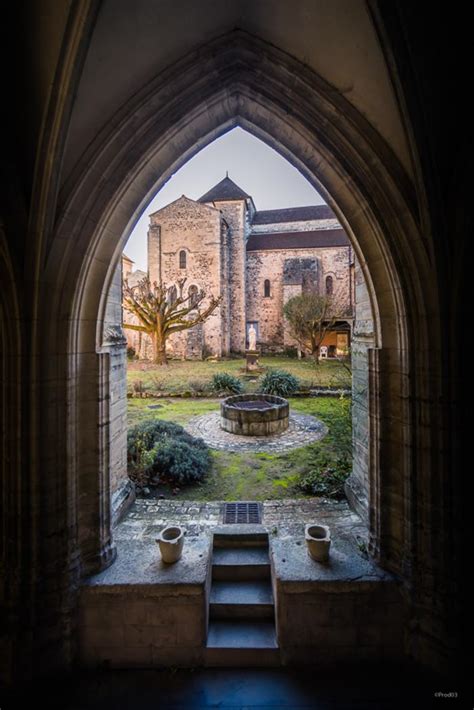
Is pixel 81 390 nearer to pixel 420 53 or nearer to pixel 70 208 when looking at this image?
pixel 70 208

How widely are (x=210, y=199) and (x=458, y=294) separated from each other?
1062 inches

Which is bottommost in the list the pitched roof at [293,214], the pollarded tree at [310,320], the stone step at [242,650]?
the stone step at [242,650]

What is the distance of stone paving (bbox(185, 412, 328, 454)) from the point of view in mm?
5969

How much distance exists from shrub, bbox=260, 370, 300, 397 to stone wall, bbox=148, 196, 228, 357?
12274mm

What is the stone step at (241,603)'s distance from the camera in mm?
2691

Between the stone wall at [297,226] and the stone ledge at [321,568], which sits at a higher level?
the stone wall at [297,226]

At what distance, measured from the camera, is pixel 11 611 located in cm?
229

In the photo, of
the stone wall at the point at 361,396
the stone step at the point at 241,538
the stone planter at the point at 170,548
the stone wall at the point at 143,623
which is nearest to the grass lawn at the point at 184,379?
the stone wall at the point at 361,396

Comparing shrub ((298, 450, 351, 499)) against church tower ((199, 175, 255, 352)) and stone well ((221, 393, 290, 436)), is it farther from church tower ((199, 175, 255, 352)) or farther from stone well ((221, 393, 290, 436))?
church tower ((199, 175, 255, 352))

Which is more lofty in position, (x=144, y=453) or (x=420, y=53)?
(x=420, y=53)

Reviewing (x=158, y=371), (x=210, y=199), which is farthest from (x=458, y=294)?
(x=210, y=199)

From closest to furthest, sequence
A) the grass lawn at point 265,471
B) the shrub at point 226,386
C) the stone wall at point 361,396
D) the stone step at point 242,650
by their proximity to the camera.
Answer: the stone step at point 242,650, the stone wall at point 361,396, the grass lawn at point 265,471, the shrub at point 226,386

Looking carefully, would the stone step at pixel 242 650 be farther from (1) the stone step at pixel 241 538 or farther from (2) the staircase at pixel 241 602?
(1) the stone step at pixel 241 538

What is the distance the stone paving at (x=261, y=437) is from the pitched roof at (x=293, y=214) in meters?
25.9
